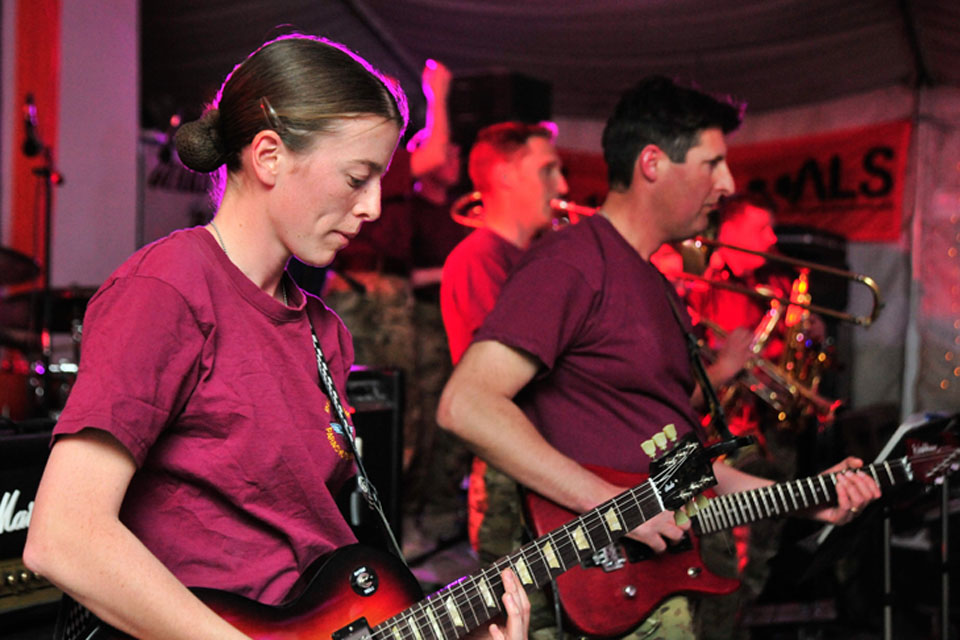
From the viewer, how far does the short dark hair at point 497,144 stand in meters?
4.45

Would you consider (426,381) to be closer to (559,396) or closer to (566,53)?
(566,53)

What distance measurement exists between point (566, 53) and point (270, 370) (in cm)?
582

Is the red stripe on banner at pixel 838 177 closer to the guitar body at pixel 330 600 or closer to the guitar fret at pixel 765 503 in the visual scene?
the guitar fret at pixel 765 503

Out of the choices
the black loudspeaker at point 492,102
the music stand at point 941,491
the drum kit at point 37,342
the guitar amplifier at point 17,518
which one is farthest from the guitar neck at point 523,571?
the black loudspeaker at point 492,102

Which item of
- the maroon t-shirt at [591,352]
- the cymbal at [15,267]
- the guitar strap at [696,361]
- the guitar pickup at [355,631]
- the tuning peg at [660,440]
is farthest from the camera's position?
the cymbal at [15,267]

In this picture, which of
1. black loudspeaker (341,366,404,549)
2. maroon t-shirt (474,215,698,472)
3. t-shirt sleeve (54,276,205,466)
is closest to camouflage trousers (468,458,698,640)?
black loudspeaker (341,366,404,549)

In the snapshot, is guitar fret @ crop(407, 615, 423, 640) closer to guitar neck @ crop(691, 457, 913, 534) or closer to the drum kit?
guitar neck @ crop(691, 457, 913, 534)

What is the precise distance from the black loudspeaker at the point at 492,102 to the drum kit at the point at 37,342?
2.23m

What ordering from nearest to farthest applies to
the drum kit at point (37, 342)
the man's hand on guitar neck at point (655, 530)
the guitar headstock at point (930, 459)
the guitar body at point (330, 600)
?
the guitar body at point (330, 600) < the man's hand on guitar neck at point (655, 530) < the guitar headstock at point (930, 459) < the drum kit at point (37, 342)

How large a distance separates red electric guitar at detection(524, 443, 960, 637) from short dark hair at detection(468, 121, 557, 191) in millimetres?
2290

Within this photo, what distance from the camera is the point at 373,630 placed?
5.78 feet

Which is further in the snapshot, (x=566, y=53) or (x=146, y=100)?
(x=146, y=100)

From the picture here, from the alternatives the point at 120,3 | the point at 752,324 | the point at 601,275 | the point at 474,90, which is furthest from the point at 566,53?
the point at 601,275

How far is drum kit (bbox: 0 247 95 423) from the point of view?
436 cm
